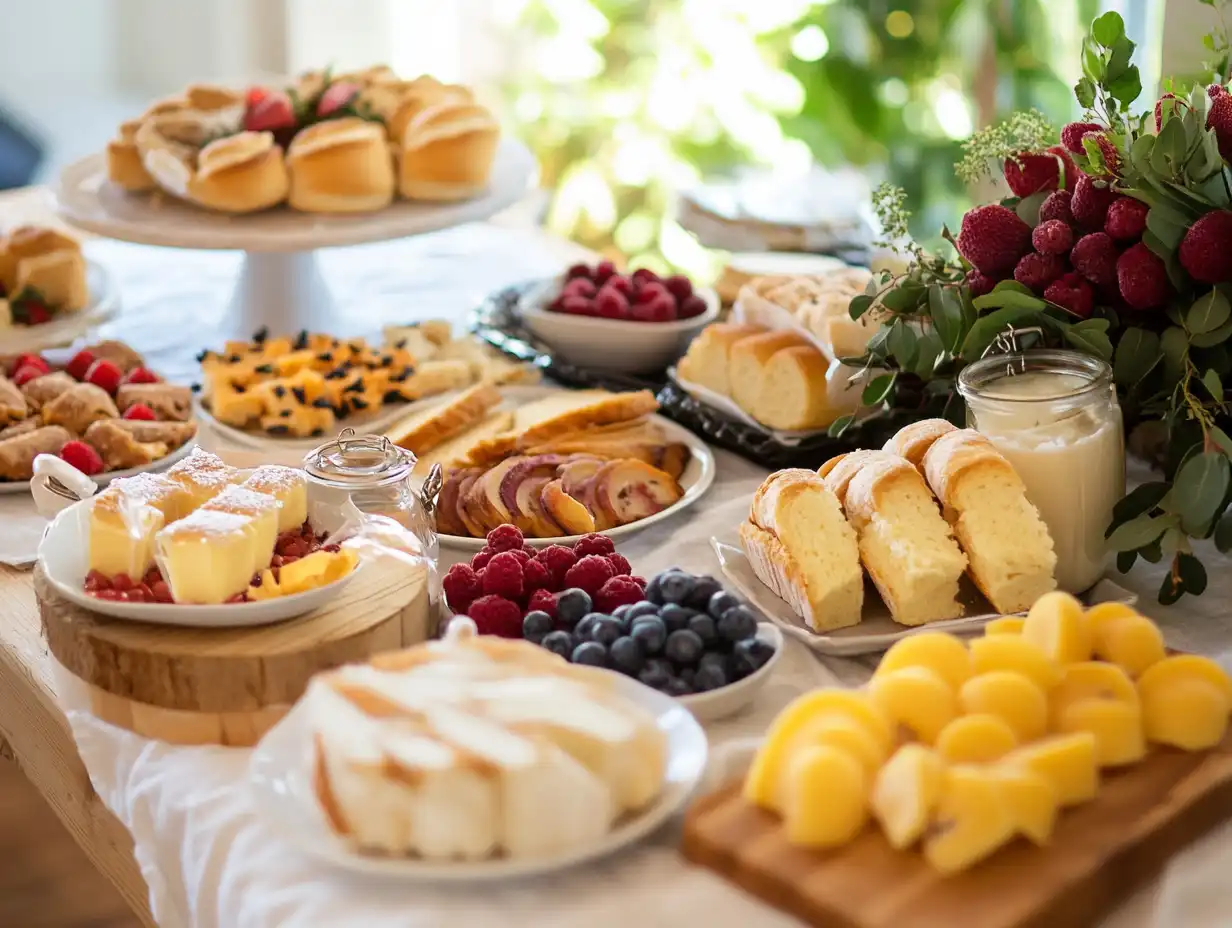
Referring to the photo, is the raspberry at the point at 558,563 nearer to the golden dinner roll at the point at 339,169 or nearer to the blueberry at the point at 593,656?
the blueberry at the point at 593,656

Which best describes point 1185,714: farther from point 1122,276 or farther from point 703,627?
point 1122,276

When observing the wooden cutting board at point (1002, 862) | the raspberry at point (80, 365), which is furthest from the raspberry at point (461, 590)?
the raspberry at point (80, 365)

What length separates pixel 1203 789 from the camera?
2.93ft

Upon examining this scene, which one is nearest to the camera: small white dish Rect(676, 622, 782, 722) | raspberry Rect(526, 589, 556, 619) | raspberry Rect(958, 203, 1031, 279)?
small white dish Rect(676, 622, 782, 722)

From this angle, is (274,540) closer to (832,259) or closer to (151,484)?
(151,484)

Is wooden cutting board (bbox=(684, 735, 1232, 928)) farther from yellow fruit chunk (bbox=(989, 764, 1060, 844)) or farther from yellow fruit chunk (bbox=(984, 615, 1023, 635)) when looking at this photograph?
yellow fruit chunk (bbox=(984, 615, 1023, 635))

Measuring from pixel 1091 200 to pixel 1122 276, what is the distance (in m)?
0.07

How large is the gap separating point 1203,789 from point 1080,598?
349 mm

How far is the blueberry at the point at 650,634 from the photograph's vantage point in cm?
103

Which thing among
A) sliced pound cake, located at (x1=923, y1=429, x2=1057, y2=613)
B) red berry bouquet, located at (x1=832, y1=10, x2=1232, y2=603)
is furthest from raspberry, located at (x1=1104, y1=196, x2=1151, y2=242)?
sliced pound cake, located at (x1=923, y1=429, x2=1057, y2=613)

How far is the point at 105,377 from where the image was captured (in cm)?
168

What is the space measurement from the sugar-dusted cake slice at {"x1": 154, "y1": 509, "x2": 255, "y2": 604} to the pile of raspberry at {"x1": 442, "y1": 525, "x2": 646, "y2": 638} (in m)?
0.18

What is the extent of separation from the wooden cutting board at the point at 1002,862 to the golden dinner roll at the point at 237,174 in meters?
1.27

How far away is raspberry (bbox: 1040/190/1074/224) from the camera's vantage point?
50.6 inches
